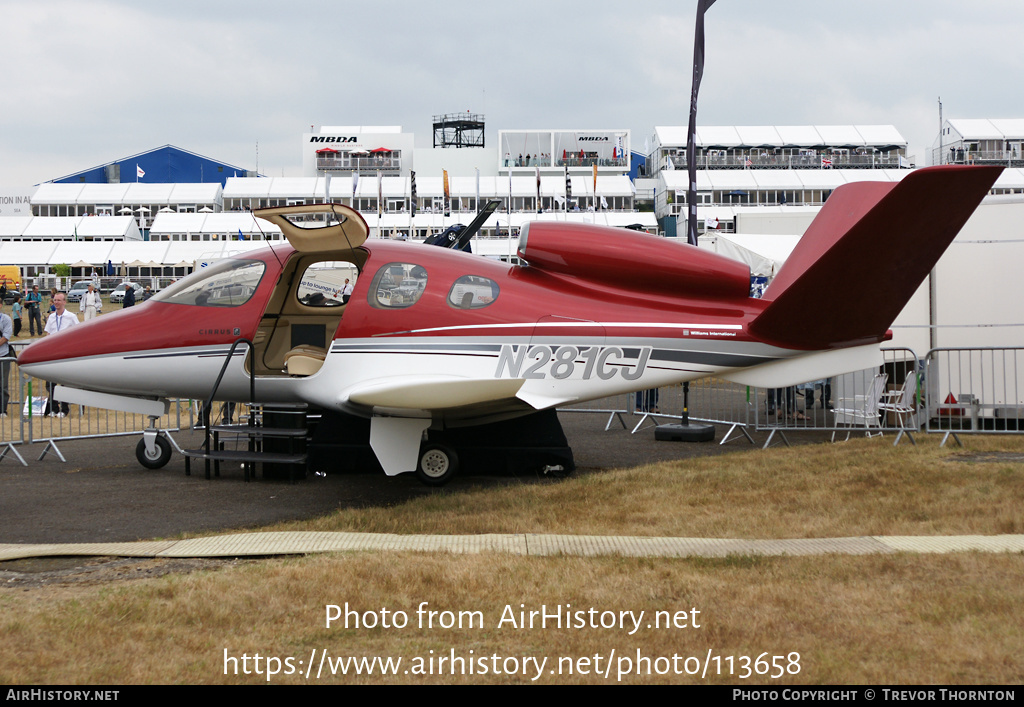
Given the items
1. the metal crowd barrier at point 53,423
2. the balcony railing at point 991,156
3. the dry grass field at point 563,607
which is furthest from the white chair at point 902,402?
the balcony railing at point 991,156

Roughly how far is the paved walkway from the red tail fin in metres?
2.75

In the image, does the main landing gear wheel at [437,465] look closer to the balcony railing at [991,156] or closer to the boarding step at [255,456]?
the boarding step at [255,456]

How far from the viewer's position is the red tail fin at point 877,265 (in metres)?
7.86

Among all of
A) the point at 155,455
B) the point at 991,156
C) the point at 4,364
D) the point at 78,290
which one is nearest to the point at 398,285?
the point at 155,455

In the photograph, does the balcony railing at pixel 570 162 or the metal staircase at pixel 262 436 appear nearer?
the metal staircase at pixel 262 436

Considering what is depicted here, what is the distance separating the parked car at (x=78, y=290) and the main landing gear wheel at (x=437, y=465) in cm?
4513

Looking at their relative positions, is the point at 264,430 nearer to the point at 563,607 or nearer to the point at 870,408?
the point at 563,607

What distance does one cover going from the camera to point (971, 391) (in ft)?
39.2

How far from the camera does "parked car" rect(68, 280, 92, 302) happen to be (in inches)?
1950

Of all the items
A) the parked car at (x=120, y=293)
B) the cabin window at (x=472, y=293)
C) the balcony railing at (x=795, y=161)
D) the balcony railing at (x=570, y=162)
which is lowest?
the cabin window at (x=472, y=293)

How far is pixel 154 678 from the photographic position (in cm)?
407

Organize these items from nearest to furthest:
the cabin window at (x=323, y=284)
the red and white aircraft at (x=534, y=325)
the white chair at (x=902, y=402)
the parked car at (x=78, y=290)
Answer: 1. the red and white aircraft at (x=534, y=325)
2. the cabin window at (x=323, y=284)
3. the white chair at (x=902, y=402)
4. the parked car at (x=78, y=290)

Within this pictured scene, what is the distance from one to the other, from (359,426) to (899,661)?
24.0 ft

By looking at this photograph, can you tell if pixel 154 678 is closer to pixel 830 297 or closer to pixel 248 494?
pixel 248 494
